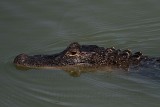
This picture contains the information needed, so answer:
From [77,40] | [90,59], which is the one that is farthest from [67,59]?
[77,40]

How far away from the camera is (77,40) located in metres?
13.2

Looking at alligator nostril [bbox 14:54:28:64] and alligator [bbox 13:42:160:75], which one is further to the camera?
alligator nostril [bbox 14:54:28:64]

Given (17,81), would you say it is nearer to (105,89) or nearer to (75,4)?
(105,89)

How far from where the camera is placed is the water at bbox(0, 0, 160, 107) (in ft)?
33.3

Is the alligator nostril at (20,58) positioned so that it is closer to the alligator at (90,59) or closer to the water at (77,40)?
the alligator at (90,59)

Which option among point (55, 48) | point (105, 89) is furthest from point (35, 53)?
point (105, 89)

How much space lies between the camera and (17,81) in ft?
36.0

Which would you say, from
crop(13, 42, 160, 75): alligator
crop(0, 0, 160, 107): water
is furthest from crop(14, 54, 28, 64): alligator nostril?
crop(0, 0, 160, 107): water

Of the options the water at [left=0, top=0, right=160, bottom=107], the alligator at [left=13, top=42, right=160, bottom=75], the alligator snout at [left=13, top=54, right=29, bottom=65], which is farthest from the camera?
the alligator snout at [left=13, top=54, right=29, bottom=65]

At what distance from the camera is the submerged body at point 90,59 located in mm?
11242

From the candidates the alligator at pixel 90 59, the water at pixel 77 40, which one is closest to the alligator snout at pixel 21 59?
the alligator at pixel 90 59

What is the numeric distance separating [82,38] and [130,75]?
2699 millimetres

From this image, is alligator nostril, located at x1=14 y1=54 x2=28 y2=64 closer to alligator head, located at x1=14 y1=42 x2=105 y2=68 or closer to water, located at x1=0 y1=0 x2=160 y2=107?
alligator head, located at x1=14 y1=42 x2=105 y2=68

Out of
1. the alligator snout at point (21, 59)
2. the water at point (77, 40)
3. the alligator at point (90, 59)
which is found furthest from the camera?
the alligator snout at point (21, 59)
